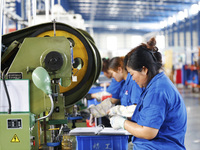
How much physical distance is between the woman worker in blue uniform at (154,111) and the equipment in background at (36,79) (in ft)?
1.26

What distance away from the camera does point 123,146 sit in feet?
7.13

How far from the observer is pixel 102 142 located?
2.16 meters

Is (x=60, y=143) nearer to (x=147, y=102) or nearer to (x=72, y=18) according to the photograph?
(x=147, y=102)

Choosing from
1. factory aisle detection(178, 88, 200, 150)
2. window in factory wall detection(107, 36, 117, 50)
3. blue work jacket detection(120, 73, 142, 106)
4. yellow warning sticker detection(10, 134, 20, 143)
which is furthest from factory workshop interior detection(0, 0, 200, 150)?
window in factory wall detection(107, 36, 117, 50)

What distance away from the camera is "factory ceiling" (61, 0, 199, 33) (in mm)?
18234

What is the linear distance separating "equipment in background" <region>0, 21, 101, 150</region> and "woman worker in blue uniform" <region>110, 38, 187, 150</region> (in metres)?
0.38

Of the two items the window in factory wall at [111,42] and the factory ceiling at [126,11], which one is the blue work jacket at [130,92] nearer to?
the factory ceiling at [126,11]

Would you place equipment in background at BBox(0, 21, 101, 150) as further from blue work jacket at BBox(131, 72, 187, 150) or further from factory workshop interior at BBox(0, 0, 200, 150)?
blue work jacket at BBox(131, 72, 187, 150)

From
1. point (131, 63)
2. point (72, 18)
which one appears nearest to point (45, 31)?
point (131, 63)

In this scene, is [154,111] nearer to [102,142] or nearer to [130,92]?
[102,142]

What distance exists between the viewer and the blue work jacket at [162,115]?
168 centimetres

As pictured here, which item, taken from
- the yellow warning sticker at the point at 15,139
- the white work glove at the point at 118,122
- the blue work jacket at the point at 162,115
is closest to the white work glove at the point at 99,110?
the white work glove at the point at 118,122

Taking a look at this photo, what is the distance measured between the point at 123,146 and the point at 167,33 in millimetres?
23786

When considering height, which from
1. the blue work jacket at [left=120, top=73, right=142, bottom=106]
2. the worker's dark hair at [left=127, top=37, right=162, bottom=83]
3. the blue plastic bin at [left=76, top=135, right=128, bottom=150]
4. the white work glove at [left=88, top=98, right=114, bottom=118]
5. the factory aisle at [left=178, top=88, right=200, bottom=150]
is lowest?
the factory aisle at [left=178, top=88, right=200, bottom=150]
